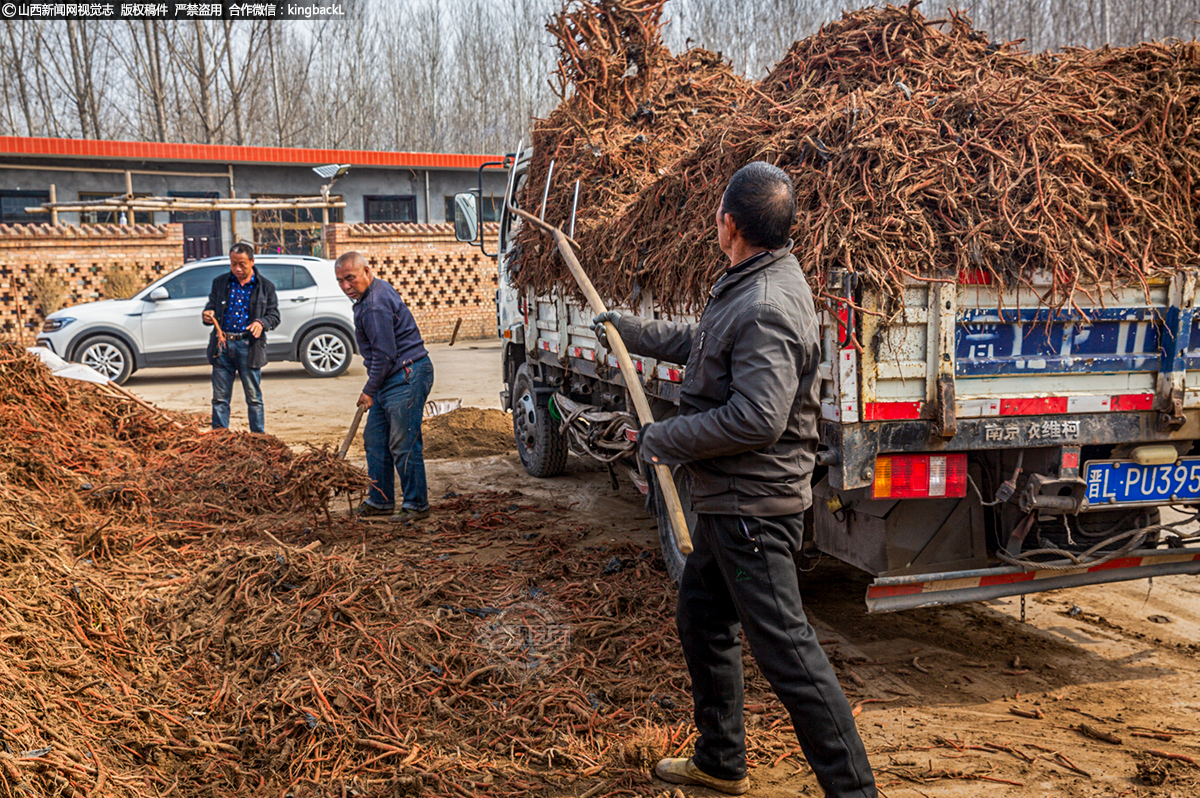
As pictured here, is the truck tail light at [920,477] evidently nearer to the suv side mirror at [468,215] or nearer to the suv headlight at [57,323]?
the suv side mirror at [468,215]

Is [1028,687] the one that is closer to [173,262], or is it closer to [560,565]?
[560,565]

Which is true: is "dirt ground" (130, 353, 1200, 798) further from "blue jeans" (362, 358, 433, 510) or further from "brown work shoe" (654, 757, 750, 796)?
"blue jeans" (362, 358, 433, 510)

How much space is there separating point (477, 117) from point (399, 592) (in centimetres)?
3884

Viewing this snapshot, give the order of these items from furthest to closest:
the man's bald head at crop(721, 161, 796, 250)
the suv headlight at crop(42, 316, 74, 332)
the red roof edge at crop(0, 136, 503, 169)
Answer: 1. the red roof edge at crop(0, 136, 503, 169)
2. the suv headlight at crop(42, 316, 74, 332)
3. the man's bald head at crop(721, 161, 796, 250)

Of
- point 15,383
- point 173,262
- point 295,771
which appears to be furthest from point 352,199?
point 295,771

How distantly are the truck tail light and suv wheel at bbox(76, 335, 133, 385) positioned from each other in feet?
42.1

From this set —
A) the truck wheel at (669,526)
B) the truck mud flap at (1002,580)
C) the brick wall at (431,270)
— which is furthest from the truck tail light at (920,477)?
the brick wall at (431,270)

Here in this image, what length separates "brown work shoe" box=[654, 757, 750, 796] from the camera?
9.93 feet

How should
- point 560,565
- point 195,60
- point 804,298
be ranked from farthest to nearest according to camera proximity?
point 195,60 < point 560,565 < point 804,298

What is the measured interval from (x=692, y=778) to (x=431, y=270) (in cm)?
1819

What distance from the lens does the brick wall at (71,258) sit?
1641 cm

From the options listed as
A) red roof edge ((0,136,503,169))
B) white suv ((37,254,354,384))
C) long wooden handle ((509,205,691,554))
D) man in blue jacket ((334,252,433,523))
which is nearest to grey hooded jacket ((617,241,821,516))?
long wooden handle ((509,205,691,554))

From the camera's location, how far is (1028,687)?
3859 millimetres

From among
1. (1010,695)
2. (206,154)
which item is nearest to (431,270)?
(206,154)
